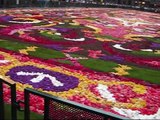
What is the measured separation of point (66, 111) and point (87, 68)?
485 centimetres

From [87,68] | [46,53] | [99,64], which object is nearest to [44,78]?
[87,68]

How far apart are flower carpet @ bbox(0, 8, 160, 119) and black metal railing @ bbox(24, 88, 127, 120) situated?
1434mm

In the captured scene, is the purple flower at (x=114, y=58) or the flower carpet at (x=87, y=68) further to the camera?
the purple flower at (x=114, y=58)

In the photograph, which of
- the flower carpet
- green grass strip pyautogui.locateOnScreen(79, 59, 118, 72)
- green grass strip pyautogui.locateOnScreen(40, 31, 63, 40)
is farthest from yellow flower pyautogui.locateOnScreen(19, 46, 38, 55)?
green grass strip pyautogui.locateOnScreen(40, 31, 63, 40)

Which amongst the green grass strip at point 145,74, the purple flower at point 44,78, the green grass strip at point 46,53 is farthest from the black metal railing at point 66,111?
the green grass strip at point 46,53

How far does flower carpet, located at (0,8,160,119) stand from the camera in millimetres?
6733

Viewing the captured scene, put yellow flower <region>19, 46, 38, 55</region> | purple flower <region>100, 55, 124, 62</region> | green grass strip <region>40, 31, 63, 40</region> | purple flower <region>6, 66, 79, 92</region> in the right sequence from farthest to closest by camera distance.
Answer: green grass strip <region>40, 31, 63, 40</region>
purple flower <region>100, 55, 124, 62</region>
yellow flower <region>19, 46, 38, 55</region>
purple flower <region>6, 66, 79, 92</region>

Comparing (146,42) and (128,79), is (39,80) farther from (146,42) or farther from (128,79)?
(146,42)

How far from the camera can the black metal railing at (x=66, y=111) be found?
3822mm

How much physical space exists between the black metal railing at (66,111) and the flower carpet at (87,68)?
4.71 ft

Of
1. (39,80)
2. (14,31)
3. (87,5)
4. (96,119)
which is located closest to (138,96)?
(39,80)

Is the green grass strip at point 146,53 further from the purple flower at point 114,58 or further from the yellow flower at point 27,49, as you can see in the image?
the yellow flower at point 27,49

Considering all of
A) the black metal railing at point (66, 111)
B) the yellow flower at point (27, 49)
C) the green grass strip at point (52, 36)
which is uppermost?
the black metal railing at point (66, 111)

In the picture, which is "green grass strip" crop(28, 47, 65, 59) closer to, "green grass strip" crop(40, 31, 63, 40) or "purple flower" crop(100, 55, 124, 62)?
"purple flower" crop(100, 55, 124, 62)
